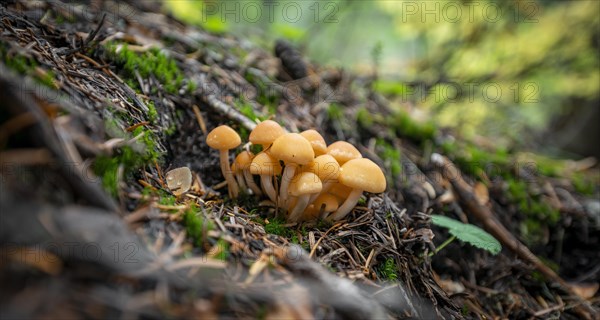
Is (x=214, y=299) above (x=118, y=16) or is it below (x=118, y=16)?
below

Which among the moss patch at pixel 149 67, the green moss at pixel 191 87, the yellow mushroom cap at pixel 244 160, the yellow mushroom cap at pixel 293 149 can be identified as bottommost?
the yellow mushroom cap at pixel 244 160

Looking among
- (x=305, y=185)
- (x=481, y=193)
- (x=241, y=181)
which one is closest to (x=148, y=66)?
(x=241, y=181)

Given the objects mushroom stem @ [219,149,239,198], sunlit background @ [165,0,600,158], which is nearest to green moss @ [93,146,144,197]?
mushroom stem @ [219,149,239,198]

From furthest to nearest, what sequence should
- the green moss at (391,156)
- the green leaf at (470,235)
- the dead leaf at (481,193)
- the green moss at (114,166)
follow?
the dead leaf at (481,193)
the green moss at (391,156)
the green leaf at (470,235)
the green moss at (114,166)

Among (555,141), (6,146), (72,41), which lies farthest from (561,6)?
(6,146)

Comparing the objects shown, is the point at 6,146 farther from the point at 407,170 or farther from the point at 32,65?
the point at 407,170

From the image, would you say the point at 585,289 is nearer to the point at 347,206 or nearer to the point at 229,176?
the point at 347,206

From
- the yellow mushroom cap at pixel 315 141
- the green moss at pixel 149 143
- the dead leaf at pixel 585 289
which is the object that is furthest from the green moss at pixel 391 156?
the green moss at pixel 149 143

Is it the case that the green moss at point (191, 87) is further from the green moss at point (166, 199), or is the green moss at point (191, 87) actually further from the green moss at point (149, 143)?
the green moss at point (166, 199)
